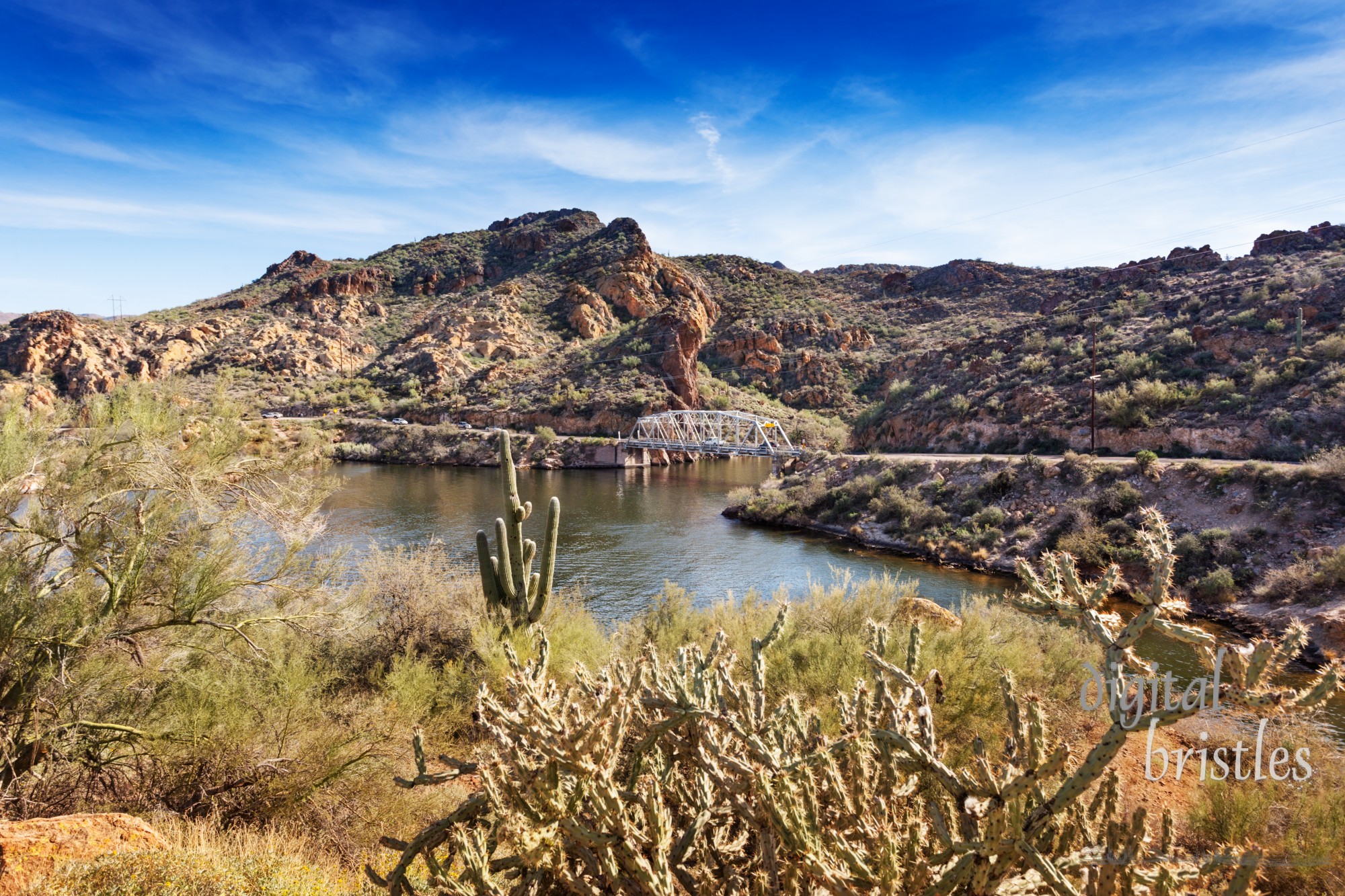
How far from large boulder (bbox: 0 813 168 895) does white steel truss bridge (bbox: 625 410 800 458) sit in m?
37.7

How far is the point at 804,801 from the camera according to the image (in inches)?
112

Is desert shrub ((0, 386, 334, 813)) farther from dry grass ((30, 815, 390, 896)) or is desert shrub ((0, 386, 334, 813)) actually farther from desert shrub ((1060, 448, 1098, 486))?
desert shrub ((1060, 448, 1098, 486))

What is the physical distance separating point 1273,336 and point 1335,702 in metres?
22.0

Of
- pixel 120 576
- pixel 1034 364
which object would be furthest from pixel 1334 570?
pixel 1034 364

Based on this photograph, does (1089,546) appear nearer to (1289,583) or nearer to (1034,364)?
(1289,583)

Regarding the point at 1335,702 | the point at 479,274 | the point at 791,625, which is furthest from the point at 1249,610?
the point at 479,274

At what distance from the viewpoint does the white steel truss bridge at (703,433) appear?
43.7 m

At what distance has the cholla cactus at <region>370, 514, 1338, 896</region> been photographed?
2.30 meters

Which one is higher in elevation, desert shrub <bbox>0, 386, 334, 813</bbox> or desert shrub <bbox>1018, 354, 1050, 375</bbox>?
desert shrub <bbox>1018, 354, 1050, 375</bbox>

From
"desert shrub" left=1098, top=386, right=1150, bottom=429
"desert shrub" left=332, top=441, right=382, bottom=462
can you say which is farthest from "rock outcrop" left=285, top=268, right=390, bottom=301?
"desert shrub" left=1098, top=386, right=1150, bottom=429

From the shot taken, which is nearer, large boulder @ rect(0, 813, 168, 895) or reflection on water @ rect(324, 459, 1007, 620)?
large boulder @ rect(0, 813, 168, 895)

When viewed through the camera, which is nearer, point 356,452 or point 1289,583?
point 1289,583

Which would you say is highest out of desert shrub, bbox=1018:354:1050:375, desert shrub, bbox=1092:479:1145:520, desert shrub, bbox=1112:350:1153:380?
desert shrub, bbox=1018:354:1050:375

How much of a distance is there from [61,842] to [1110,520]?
2127 centimetres
